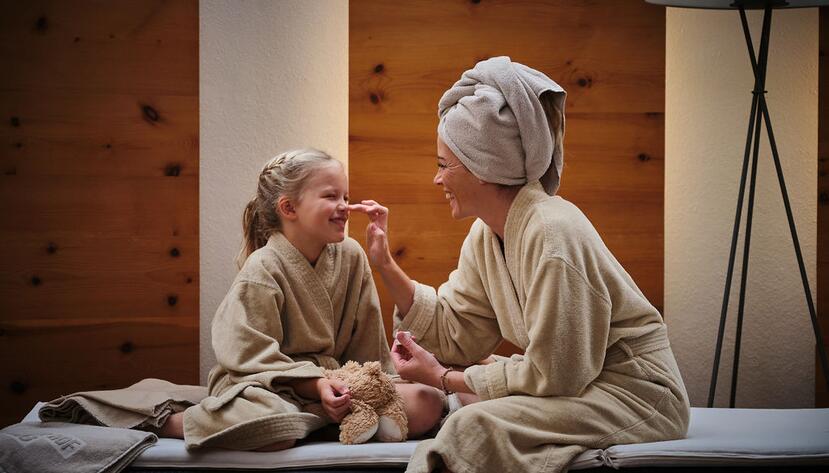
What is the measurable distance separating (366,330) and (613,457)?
2.84 ft

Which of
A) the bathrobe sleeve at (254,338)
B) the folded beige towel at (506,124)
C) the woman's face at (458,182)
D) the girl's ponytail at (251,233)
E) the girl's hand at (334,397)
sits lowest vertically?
the girl's hand at (334,397)

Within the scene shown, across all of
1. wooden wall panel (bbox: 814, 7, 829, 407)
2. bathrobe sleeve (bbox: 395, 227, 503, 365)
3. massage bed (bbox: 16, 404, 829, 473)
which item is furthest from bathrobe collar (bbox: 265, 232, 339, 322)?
wooden wall panel (bbox: 814, 7, 829, 407)

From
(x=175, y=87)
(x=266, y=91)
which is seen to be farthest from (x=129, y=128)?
(x=266, y=91)

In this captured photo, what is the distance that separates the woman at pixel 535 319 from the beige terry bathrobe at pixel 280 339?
0.95 feet

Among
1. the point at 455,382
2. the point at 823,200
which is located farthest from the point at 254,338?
the point at 823,200

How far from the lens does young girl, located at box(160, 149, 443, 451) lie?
2129mm

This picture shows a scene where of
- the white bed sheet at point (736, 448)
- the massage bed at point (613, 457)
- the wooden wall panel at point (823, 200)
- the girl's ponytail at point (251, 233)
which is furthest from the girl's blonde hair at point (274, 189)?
the wooden wall panel at point (823, 200)

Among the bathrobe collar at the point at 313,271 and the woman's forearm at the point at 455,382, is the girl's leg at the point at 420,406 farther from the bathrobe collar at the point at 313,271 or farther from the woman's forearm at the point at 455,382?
the bathrobe collar at the point at 313,271

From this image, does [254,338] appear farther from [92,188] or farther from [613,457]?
[92,188]

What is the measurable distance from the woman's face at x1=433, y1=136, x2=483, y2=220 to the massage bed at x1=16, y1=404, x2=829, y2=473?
0.60m

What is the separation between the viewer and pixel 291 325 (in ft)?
7.93

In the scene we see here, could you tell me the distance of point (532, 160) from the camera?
7.00 feet

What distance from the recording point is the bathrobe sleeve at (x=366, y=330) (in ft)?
Result: 8.47

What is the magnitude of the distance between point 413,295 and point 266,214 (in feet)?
1.56
